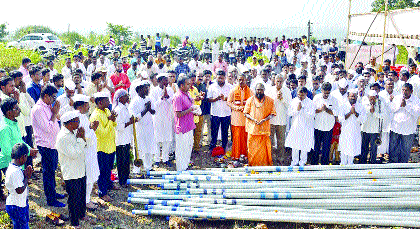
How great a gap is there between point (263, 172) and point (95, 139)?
94.0 inches

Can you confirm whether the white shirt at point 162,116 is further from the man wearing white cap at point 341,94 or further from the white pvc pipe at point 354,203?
the man wearing white cap at point 341,94

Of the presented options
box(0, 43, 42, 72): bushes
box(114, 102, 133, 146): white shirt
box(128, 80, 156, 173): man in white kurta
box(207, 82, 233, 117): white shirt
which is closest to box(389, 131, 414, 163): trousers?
box(207, 82, 233, 117): white shirt

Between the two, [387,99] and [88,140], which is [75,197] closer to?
[88,140]

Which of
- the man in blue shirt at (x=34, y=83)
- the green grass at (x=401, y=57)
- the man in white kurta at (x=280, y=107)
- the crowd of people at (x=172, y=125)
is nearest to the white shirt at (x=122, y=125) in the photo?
the crowd of people at (x=172, y=125)

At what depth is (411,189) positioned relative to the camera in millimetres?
4863

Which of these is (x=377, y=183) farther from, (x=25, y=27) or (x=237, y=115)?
(x=25, y=27)

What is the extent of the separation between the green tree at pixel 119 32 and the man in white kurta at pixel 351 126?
810 inches

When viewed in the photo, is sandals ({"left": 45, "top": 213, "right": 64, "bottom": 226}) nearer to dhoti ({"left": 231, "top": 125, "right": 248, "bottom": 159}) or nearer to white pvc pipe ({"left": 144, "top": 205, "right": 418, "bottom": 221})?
white pvc pipe ({"left": 144, "top": 205, "right": 418, "bottom": 221})

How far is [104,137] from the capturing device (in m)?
5.11

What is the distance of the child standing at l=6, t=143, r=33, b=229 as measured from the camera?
389 centimetres

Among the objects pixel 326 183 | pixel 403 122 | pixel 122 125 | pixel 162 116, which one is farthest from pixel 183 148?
pixel 403 122

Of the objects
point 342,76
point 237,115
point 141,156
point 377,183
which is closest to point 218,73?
point 237,115

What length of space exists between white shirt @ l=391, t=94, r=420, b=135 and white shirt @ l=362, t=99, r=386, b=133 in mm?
209

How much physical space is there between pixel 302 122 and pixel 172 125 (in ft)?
7.80
